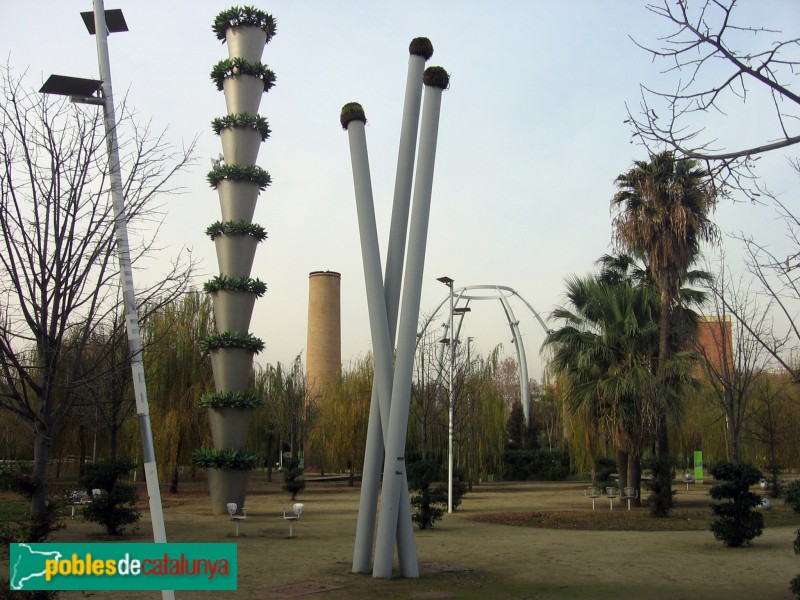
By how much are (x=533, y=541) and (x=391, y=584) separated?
6137 millimetres

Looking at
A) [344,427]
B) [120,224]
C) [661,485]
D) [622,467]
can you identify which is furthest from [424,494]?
[344,427]

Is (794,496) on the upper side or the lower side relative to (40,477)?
lower

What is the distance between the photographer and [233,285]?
2145 centimetres

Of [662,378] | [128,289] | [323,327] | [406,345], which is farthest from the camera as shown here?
[323,327]

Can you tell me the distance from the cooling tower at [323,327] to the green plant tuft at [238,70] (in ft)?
122

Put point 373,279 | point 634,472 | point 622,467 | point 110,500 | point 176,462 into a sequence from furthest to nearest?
point 176,462 → point 622,467 → point 634,472 → point 110,500 → point 373,279

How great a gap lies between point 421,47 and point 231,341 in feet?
39.7

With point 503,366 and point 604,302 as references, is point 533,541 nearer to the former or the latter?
point 604,302

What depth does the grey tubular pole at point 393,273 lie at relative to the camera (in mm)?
10844

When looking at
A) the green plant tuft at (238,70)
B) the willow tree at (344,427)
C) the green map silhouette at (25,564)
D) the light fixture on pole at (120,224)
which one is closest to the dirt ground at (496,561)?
the light fixture on pole at (120,224)

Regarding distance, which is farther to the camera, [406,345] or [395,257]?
[395,257]

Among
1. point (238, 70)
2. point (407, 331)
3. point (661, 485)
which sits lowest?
point (661, 485)

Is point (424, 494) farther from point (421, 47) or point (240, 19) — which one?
point (240, 19)

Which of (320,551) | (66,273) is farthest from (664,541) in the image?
(66,273)
